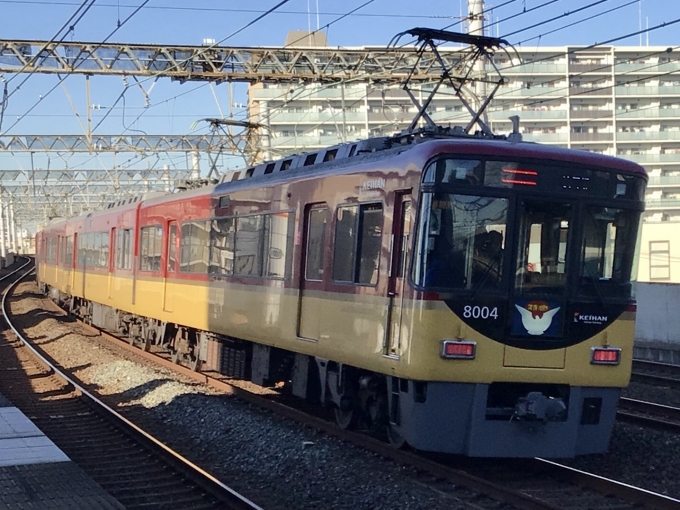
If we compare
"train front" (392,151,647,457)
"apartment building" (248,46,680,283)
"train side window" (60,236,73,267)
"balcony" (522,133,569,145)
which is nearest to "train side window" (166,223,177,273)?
"train front" (392,151,647,457)

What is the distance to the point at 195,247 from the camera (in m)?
15.2

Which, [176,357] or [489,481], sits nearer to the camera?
[489,481]

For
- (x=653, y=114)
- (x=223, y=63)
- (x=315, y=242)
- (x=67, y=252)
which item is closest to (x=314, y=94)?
(x=653, y=114)

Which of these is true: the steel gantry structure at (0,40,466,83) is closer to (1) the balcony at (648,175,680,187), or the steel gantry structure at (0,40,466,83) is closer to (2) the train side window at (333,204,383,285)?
(2) the train side window at (333,204,383,285)

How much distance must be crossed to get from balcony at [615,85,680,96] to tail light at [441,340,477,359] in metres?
71.7

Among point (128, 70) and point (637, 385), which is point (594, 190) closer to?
point (637, 385)

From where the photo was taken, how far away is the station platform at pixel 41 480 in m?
7.29

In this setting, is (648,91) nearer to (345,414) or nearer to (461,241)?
(345,414)

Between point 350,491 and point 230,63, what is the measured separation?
58.1ft

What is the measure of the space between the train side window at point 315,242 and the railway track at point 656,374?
7.32 metres

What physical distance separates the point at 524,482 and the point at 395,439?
1.39 meters

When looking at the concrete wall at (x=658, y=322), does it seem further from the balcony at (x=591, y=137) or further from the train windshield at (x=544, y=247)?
the balcony at (x=591, y=137)

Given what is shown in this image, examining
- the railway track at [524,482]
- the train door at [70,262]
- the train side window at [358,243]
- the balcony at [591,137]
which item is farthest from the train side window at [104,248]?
the balcony at [591,137]

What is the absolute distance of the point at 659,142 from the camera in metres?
74.4
